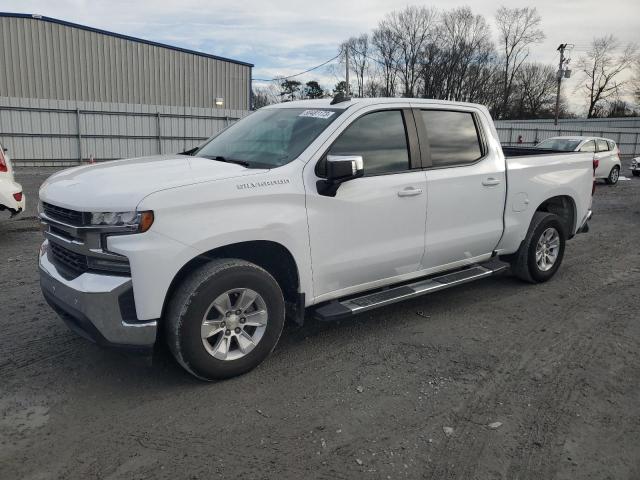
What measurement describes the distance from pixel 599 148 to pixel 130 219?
1810 centimetres

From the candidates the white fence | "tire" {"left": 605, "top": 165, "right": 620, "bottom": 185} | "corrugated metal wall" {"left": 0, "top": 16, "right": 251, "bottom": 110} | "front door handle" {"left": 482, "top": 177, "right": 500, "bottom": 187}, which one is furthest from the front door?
the white fence

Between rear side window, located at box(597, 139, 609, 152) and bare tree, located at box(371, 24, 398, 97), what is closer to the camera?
rear side window, located at box(597, 139, 609, 152)

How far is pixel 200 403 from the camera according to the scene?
335 cm

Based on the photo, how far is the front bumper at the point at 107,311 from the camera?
10.2ft

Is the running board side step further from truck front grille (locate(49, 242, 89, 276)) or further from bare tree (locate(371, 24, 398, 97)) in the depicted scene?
bare tree (locate(371, 24, 398, 97))

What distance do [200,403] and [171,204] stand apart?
1.26 meters

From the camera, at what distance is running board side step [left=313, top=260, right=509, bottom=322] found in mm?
3943

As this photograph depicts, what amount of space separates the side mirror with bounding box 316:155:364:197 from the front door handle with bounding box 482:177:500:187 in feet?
5.66

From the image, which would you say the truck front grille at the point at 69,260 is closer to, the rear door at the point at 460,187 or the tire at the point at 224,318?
the tire at the point at 224,318

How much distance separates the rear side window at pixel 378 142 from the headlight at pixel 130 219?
146cm

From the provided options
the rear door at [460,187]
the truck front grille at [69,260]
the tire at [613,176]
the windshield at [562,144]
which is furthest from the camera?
the tire at [613,176]

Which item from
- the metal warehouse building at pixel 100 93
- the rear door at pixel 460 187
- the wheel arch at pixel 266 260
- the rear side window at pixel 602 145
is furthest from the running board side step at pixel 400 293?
the metal warehouse building at pixel 100 93

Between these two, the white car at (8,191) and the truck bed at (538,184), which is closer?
the truck bed at (538,184)

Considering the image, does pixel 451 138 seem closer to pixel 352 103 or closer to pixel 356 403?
pixel 352 103
